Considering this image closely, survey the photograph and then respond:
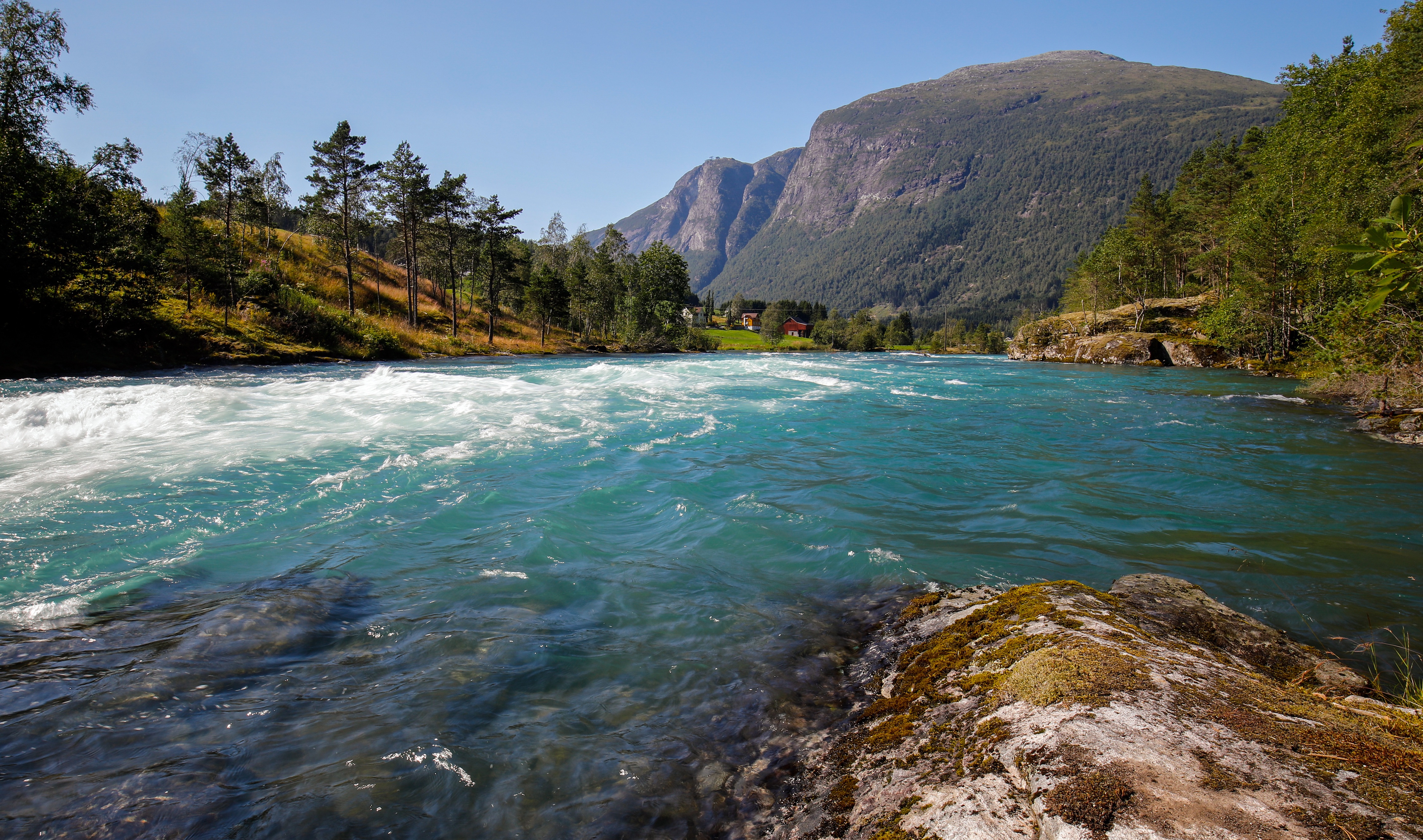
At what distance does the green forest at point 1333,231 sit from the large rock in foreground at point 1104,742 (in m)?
1.62

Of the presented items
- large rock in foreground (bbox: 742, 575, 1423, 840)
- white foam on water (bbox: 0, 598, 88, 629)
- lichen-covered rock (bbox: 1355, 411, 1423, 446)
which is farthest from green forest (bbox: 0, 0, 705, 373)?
lichen-covered rock (bbox: 1355, 411, 1423, 446)

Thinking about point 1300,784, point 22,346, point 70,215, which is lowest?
point 1300,784

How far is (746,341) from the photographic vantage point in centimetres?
10175

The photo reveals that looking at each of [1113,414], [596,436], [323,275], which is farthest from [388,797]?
[323,275]

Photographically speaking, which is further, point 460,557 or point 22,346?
point 22,346

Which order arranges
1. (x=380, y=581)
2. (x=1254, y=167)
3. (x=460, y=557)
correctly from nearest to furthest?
(x=380, y=581) < (x=460, y=557) < (x=1254, y=167)

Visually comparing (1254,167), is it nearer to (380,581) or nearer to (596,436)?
(596,436)

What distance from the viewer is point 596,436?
13.1 metres

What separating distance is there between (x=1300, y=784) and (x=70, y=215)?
113 ft

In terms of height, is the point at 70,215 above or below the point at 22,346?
above

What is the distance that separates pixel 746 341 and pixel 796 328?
45162 millimetres

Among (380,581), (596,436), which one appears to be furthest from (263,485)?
(596,436)

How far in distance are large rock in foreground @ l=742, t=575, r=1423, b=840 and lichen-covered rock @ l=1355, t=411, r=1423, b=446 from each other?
13.6 meters

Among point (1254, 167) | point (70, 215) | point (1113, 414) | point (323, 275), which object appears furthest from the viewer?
point (323, 275)
